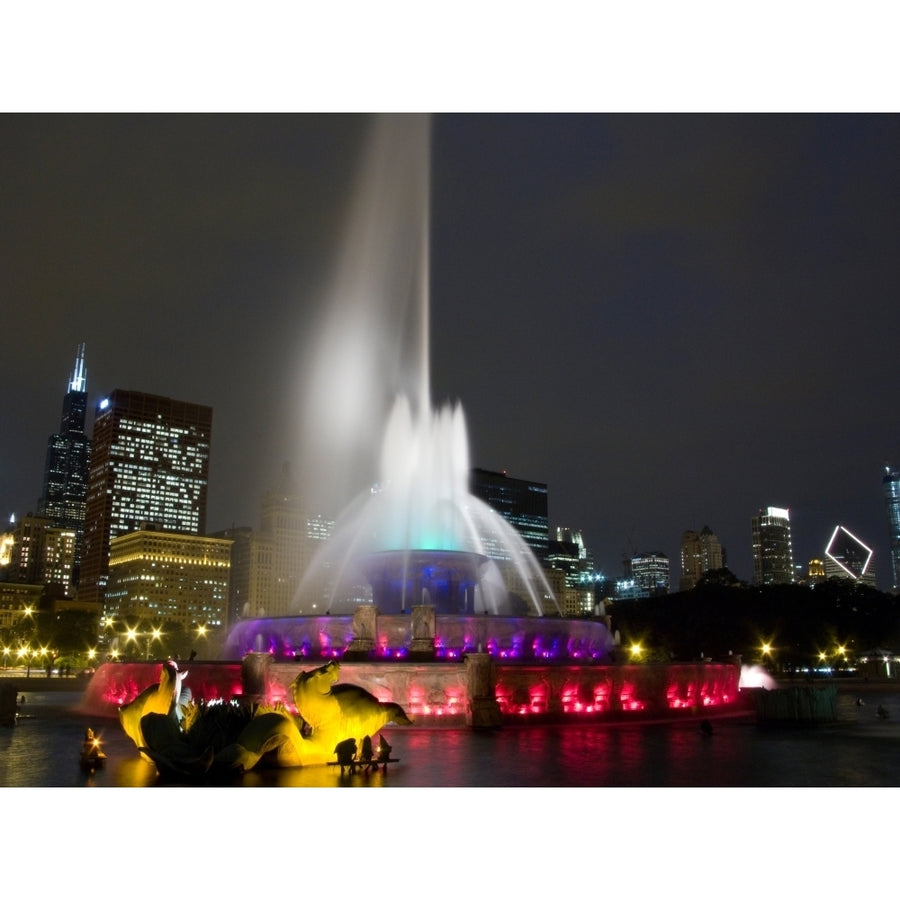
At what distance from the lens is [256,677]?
24.0 metres

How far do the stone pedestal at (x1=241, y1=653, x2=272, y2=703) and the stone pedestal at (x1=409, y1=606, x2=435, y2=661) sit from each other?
450 cm

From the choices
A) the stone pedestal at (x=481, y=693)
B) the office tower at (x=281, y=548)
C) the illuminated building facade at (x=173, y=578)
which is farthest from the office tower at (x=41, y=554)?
the stone pedestal at (x=481, y=693)

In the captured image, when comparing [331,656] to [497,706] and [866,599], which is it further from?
[866,599]

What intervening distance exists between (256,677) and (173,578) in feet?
465

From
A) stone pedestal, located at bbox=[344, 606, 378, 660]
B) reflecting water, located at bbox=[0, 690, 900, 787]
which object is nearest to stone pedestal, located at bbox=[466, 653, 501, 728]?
reflecting water, located at bbox=[0, 690, 900, 787]

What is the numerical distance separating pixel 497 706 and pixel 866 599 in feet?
191

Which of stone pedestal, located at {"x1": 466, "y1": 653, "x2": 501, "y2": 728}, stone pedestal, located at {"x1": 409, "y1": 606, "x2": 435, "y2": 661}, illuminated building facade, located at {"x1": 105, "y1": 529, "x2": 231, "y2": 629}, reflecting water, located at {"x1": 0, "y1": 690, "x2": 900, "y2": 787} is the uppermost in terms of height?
illuminated building facade, located at {"x1": 105, "y1": 529, "x2": 231, "y2": 629}

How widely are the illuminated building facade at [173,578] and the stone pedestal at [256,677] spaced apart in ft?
446

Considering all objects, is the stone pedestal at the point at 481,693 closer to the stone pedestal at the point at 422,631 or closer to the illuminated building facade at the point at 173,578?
the stone pedestal at the point at 422,631

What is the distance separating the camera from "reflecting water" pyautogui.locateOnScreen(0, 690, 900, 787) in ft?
47.3

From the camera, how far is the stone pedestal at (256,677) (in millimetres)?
23969

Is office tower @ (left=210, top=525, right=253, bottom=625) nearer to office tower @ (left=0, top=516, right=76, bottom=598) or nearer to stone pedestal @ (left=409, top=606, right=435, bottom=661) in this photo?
office tower @ (left=0, top=516, right=76, bottom=598)

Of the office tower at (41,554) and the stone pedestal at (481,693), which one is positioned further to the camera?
the office tower at (41,554)

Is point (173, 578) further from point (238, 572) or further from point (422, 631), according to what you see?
point (422, 631)
